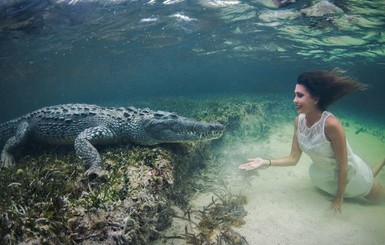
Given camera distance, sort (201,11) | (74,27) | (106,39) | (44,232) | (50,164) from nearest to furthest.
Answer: (44,232) → (50,164) → (201,11) → (74,27) → (106,39)

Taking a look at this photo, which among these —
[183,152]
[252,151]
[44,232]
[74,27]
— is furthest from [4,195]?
[74,27]

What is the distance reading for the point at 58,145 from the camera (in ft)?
22.4

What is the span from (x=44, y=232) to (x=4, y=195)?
129 centimetres

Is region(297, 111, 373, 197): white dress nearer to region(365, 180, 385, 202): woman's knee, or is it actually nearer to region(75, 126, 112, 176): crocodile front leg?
region(365, 180, 385, 202): woman's knee

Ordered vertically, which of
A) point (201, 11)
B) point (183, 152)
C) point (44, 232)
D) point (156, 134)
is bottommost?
point (183, 152)

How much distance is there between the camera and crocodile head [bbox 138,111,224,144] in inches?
223

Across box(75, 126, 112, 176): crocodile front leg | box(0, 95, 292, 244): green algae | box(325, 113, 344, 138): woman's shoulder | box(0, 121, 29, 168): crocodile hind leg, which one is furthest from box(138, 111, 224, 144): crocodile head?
box(0, 121, 29, 168): crocodile hind leg

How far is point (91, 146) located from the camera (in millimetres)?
5344

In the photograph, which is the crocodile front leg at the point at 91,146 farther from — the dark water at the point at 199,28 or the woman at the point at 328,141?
the dark water at the point at 199,28

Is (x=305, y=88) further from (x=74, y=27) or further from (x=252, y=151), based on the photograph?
(x=74, y=27)

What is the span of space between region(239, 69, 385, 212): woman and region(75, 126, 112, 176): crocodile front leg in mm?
3195

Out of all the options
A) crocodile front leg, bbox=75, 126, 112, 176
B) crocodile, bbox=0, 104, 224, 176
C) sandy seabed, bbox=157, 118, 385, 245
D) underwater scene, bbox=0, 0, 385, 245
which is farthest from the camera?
crocodile, bbox=0, 104, 224, 176

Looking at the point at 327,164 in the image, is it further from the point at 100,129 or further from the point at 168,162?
the point at 100,129

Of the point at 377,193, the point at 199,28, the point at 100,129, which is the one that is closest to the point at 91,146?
the point at 100,129
